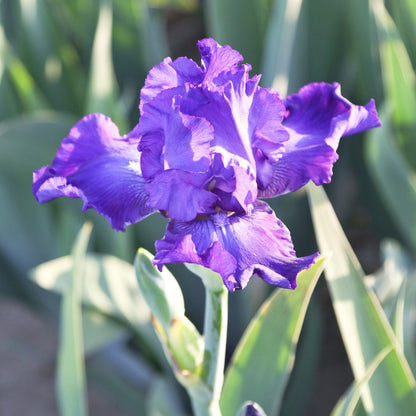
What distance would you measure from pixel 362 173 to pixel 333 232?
1.86 ft

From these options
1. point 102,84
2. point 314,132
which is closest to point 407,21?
point 102,84

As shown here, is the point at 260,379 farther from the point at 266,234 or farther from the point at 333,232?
the point at 266,234

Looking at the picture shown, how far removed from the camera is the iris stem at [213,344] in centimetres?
48

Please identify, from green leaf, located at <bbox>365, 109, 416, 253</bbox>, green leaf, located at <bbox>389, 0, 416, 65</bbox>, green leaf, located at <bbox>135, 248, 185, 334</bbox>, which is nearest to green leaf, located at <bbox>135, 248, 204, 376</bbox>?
green leaf, located at <bbox>135, 248, 185, 334</bbox>

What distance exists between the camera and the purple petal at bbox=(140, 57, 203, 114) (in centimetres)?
45

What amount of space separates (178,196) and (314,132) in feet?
0.43

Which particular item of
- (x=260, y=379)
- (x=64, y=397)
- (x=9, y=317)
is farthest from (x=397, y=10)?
(x=9, y=317)

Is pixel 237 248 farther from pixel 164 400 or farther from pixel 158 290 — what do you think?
pixel 164 400

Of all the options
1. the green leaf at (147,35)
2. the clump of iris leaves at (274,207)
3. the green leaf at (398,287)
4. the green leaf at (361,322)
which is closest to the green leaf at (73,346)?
the clump of iris leaves at (274,207)

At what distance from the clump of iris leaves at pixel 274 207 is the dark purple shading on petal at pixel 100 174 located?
0.20m

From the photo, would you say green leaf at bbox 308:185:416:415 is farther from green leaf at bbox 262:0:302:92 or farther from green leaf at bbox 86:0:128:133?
green leaf at bbox 86:0:128:133

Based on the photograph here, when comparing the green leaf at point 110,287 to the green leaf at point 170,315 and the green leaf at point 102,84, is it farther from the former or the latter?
the green leaf at point 170,315

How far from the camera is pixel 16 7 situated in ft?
4.25

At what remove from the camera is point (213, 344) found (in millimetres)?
504
